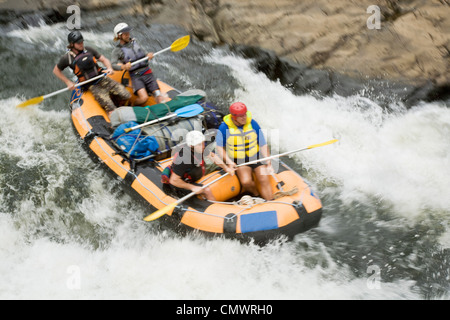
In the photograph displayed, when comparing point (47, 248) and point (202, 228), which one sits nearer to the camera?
point (202, 228)

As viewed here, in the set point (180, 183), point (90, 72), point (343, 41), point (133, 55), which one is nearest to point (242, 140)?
point (180, 183)

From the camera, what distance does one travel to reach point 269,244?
16.1 feet

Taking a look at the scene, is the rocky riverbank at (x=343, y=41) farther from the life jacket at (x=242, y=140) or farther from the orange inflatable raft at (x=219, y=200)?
the life jacket at (x=242, y=140)

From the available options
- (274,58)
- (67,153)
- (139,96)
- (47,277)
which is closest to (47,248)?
(47,277)

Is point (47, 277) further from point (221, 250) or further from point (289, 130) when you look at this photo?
point (289, 130)

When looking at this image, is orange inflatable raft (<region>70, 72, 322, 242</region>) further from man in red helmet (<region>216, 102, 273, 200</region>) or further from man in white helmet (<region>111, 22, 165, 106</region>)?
man in white helmet (<region>111, 22, 165, 106</region>)

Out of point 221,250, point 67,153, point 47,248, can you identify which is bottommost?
point 221,250

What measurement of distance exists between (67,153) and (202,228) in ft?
8.26

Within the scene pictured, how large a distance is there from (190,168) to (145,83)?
1.95 m

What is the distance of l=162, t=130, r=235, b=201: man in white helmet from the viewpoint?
4625 mm

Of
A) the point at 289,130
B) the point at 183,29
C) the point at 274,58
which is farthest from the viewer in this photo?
the point at 183,29

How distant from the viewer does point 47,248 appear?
17.3 feet

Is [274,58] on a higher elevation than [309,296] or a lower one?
higher

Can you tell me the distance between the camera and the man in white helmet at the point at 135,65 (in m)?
6.16
